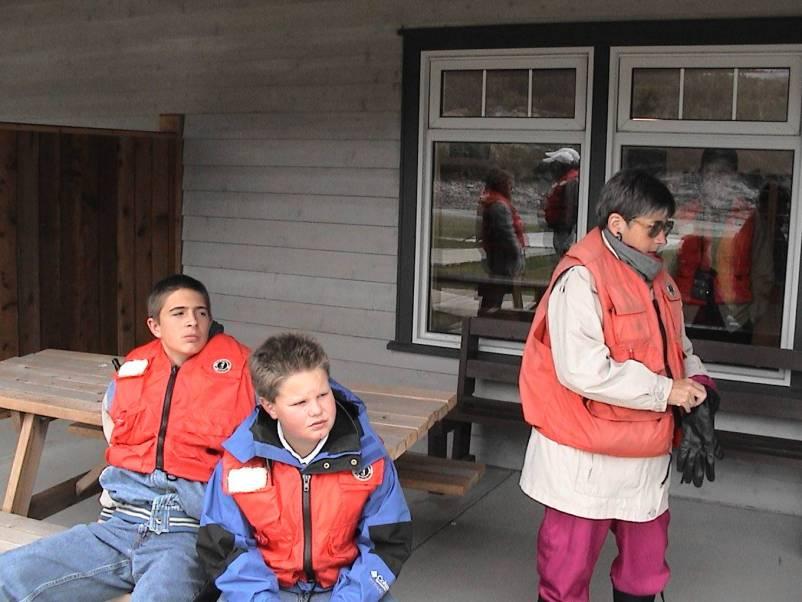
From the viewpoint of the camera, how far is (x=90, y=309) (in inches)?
241

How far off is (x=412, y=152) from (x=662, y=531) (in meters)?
2.67

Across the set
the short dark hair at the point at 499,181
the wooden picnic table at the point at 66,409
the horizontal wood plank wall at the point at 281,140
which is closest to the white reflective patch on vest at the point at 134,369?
the wooden picnic table at the point at 66,409

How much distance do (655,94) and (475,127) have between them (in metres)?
0.88

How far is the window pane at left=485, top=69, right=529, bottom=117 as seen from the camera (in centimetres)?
486

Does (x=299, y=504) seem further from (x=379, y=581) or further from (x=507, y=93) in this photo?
(x=507, y=93)

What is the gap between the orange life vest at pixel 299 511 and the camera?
240 centimetres

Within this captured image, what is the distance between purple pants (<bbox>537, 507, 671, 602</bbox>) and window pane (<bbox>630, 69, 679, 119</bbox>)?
218 cm

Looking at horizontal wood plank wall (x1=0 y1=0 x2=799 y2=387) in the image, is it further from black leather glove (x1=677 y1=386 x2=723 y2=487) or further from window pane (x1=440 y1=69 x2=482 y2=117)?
black leather glove (x1=677 y1=386 x2=723 y2=487)

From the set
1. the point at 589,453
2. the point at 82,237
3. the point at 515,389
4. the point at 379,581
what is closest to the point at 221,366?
the point at 379,581

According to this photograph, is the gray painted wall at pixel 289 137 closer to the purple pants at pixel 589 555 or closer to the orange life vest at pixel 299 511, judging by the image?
the purple pants at pixel 589 555

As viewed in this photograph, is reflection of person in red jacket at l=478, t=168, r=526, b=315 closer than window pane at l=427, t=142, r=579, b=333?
No

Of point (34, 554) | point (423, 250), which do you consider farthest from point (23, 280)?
point (34, 554)

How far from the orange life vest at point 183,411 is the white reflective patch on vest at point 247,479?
40 cm

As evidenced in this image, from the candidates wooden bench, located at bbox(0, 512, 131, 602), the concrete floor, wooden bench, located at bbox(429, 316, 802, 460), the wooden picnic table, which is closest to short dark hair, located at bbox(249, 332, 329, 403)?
the wooden picnic table
